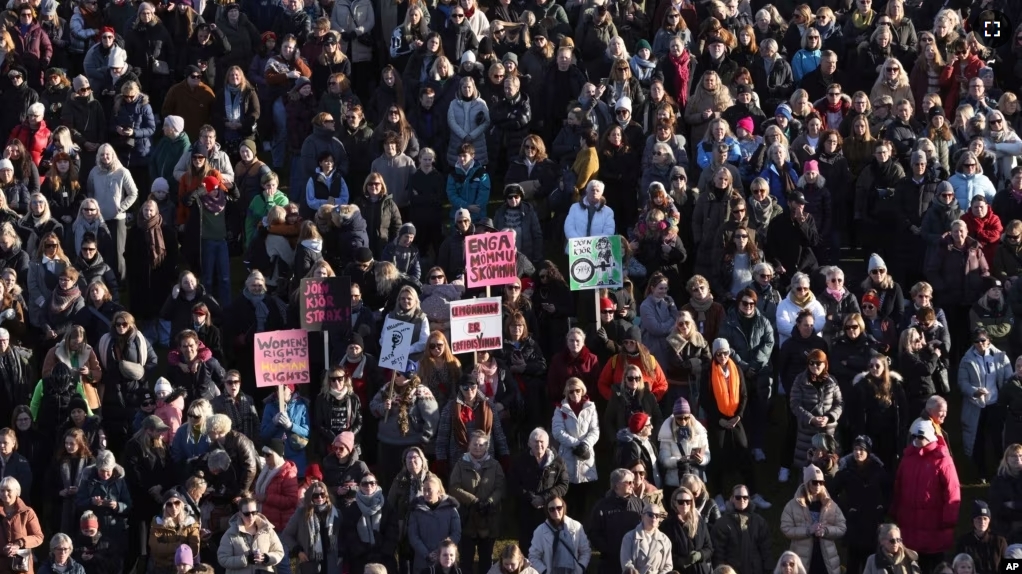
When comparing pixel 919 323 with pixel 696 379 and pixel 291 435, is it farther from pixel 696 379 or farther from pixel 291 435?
pixel 291 435

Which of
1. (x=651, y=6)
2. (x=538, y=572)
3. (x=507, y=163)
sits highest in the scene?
(x=651, y=6)

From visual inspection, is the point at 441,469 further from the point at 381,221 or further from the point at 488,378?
the point at 381,221

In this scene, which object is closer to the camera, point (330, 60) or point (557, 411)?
point (557, 411)

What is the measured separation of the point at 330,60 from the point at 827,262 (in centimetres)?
667

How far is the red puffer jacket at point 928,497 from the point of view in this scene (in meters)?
20.8

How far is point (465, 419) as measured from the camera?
71.6 ft

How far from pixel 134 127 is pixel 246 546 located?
27.4 feet

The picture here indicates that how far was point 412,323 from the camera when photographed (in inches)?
898

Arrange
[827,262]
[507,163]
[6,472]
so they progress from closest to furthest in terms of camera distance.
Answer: [6,472]
[827,262]
[507,163]

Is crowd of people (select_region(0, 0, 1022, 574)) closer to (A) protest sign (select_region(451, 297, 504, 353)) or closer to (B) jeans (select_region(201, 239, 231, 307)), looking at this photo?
(B) jeans (select_region(201, 239, 231, 307))

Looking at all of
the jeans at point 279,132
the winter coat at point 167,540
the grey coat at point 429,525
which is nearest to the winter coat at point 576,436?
the grey coat at point 429,525

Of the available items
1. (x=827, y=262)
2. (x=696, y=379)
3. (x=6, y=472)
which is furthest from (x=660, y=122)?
(x=6, y=472)

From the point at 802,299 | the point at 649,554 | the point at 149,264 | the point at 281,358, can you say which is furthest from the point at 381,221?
the point at 649,554

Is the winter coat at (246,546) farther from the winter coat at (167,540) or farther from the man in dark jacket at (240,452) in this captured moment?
the man in dark jacket at (240,452)
